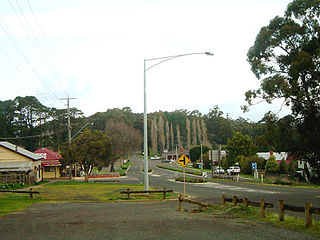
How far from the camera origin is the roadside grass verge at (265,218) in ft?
36.5

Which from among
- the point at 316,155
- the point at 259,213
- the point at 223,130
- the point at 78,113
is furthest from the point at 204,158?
the point at 259,213

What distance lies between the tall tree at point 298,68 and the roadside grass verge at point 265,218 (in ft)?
41.3

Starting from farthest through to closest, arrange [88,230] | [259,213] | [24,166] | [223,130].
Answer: [223,130]
[24,166]
[259,213]
[88,230]

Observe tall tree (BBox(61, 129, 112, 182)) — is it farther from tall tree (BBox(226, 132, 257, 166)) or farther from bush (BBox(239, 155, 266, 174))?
tall tree (BBox(226, 132, 257, 166))

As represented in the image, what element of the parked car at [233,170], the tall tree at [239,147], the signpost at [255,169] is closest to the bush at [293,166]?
the signpost at [255,169]

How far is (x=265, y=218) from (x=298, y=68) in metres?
14.0

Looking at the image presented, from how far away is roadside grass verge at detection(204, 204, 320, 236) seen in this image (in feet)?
36.5

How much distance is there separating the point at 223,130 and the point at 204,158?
157ft

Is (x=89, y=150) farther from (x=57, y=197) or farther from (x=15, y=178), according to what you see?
(x=57, y=197)

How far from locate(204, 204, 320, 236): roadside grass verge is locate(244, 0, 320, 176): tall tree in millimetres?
12577

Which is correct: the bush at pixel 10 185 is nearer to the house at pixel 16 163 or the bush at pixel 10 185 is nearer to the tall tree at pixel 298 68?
the house at pixel 16 163

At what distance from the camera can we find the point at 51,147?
97.2 m

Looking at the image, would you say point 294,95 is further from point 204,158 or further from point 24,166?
point 204,158

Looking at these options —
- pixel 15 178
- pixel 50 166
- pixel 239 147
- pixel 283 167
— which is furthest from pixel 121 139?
pixel 15 178
